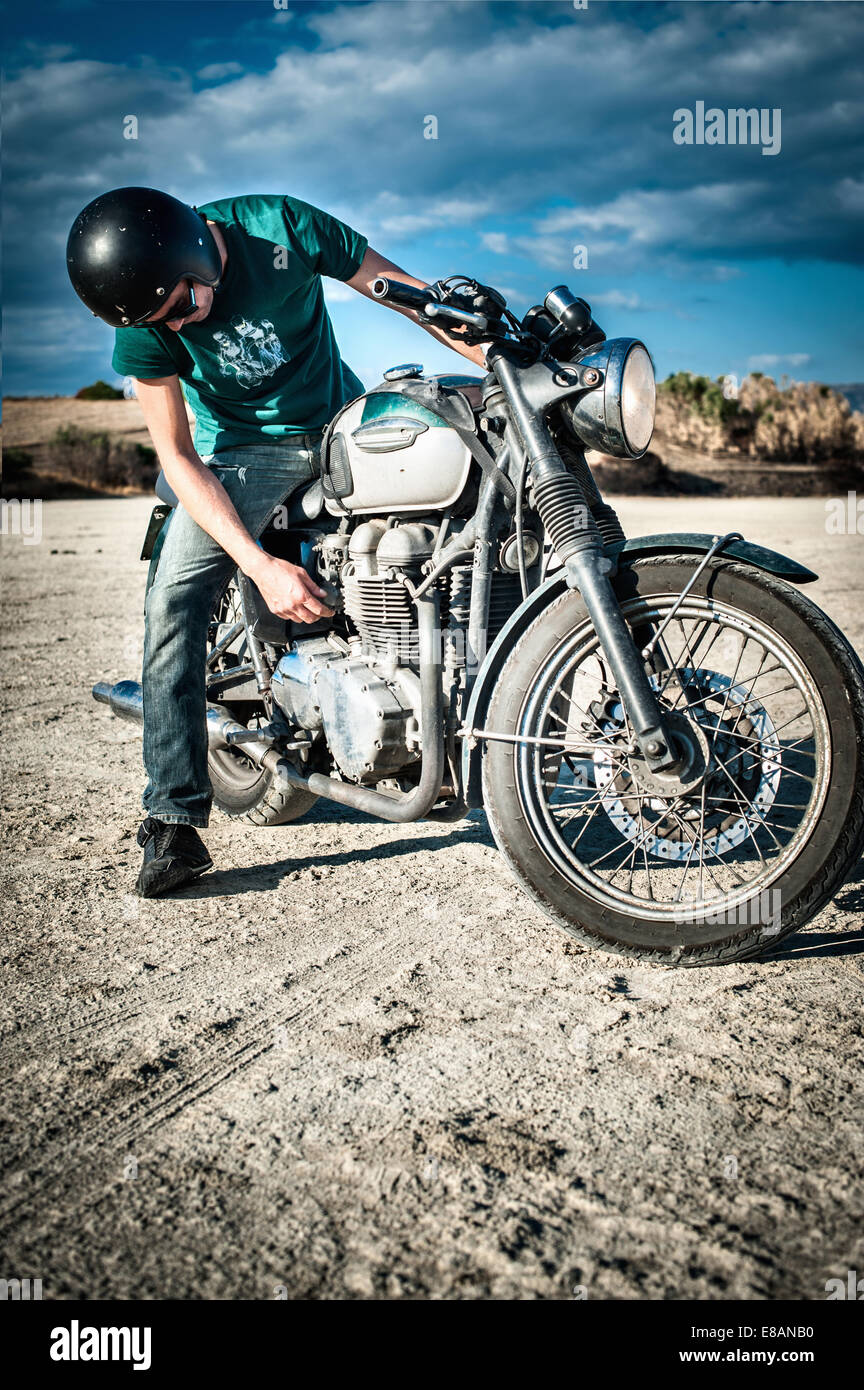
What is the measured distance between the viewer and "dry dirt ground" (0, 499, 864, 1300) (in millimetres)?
1662

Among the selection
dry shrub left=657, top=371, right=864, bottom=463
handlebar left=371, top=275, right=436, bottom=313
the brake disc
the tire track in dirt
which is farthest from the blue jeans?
dry shrub left=657, top=371, right=864, bottom=463

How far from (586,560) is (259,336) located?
1.48 meters

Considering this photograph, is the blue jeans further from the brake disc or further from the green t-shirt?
the brake disc

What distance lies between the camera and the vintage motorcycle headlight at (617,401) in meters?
2.57

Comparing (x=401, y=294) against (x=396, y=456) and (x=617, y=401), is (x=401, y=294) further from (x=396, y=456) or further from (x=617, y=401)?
(x=617, y=401)

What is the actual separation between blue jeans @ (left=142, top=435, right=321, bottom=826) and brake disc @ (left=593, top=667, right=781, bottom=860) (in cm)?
138

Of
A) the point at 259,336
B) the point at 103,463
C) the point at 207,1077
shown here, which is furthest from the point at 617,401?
the point at 103,463

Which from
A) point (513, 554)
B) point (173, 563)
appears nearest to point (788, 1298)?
point (513, 554)

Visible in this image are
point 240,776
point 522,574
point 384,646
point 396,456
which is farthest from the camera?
point 240,776

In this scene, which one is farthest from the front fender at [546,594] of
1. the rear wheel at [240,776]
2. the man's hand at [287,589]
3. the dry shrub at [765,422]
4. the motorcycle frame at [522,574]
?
the dry shrub at [765,422]

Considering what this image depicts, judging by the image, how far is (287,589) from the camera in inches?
120
